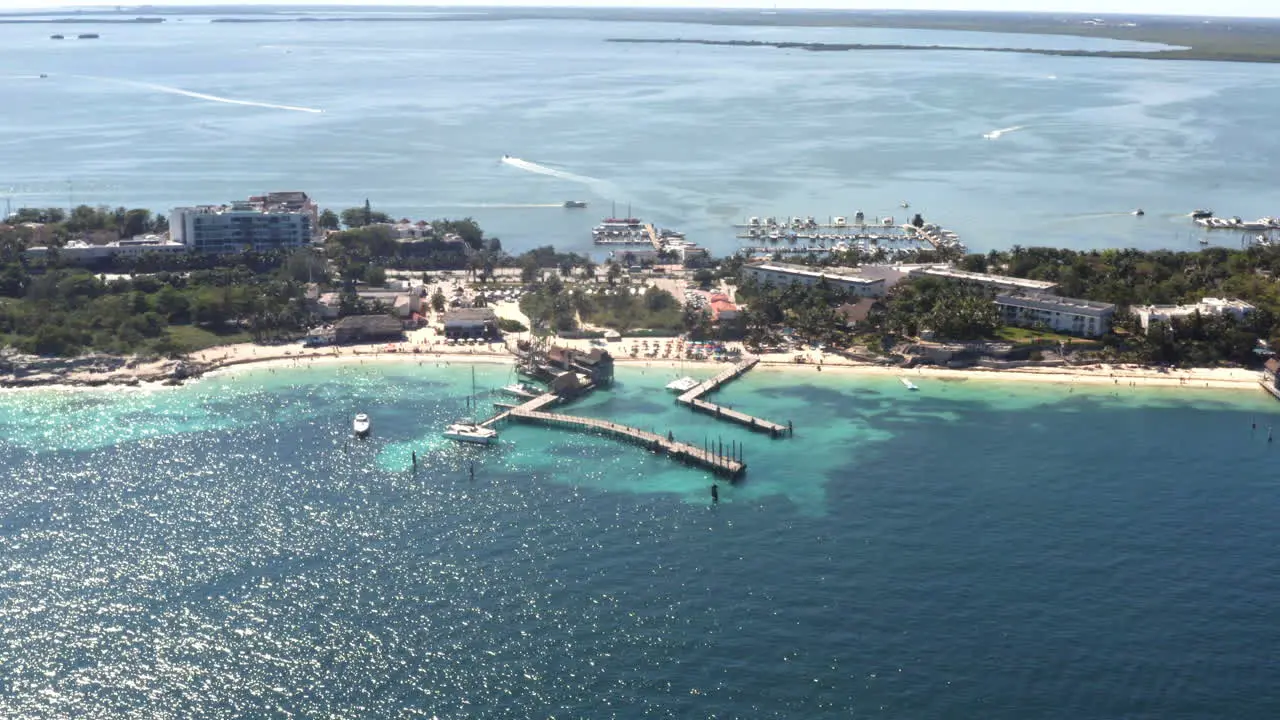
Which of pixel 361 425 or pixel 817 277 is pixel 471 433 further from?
pixel 817 277

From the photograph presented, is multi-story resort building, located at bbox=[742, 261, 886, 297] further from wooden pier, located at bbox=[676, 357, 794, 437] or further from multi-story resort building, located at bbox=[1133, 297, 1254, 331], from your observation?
multi-story resort building, located at bbox=[1133, 297, 1254, 331]

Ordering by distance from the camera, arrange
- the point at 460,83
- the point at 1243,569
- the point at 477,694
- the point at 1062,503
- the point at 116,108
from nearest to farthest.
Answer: the point at 477,694
the point at 1243,569
the point at 1062,503
the point at 116,108
the point at 460,83

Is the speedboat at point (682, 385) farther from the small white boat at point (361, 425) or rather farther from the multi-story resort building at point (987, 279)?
the multi-story resort building at point (987, 279)

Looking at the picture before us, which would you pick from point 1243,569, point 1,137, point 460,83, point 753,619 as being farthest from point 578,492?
point 460,83

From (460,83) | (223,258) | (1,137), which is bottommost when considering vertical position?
(223,258)

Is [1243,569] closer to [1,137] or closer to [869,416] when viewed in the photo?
[869,416]

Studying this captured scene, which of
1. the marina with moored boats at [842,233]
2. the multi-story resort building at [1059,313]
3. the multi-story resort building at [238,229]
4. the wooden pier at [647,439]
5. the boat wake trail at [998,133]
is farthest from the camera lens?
the boat wake trail at [998,133]

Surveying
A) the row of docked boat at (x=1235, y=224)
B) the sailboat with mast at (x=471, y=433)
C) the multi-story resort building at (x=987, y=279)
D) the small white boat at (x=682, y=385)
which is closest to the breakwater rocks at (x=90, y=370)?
the sailboat with mast at (x=471, y=433)
